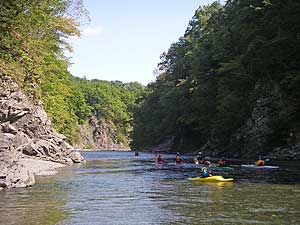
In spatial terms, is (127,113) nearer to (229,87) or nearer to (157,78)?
(157,78)

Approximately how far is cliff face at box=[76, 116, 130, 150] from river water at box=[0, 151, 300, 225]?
10948 centimetres

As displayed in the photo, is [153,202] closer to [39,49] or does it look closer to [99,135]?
[39,49]

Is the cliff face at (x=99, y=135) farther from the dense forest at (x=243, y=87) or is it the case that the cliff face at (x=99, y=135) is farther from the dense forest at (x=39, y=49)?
the dense forest at (x=243, y=87)

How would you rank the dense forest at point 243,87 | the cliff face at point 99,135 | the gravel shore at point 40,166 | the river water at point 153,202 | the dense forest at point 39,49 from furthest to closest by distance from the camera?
1. the cliff face at point 99,135
2. the dense forest at point 243,87
3. the gravel shore at point 40,166
4. the dense forest at point 39,49
5. the river water at point 153,202

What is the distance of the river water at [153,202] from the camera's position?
14.8 metres

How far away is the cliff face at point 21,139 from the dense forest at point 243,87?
1812cm

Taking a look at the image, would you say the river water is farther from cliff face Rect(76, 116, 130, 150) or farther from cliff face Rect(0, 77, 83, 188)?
cliff face Rect(76, 116, 130, 150)

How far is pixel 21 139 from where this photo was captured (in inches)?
1022

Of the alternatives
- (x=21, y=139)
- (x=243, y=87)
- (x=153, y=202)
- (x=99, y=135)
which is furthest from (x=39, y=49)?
(x=99, y=135)

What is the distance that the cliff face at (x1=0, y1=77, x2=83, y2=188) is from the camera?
2191 centimetres

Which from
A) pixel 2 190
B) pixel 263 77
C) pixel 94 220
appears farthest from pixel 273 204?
pixel 263 77

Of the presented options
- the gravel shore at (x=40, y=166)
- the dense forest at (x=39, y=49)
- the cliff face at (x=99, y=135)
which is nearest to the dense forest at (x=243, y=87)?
the dense forest at (x=39, y=49)

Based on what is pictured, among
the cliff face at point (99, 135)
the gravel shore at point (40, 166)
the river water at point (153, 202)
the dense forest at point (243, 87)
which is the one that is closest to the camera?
the river water at point (153, 202)

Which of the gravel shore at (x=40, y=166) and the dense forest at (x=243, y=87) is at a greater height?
the dense forest at (x=243, y=87)
